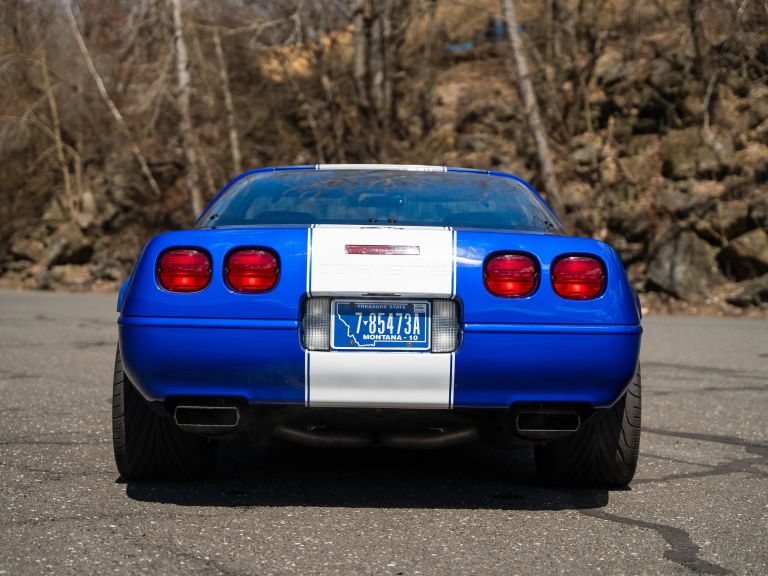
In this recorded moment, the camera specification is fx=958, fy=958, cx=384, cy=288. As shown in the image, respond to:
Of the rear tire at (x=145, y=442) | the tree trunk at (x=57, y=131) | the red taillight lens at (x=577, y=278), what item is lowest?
the tree trunk at (x=57, y=131)

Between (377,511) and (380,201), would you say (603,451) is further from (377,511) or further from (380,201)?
(380,201)

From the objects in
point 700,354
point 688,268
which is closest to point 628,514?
point 700,354

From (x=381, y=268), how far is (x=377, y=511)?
900 mm

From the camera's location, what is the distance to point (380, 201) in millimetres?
3980

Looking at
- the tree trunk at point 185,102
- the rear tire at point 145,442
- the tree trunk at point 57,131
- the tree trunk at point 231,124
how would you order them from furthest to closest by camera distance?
the tree trunk at point 57,131, the tree trunk at point 231,124, the tree trunk at point 185,102, the rear tire at point 145,442

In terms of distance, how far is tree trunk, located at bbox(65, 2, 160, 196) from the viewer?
2656cm

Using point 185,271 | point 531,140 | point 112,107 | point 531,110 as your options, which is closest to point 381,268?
point 185,271

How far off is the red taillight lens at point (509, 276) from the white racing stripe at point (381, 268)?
0.14m

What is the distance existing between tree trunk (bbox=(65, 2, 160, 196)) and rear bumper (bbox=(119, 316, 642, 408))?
24.0 metres

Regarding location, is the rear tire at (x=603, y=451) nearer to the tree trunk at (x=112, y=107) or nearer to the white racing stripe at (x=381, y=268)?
the white racing stripe at (x=381, y=268)

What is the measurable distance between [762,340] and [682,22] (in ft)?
42.1

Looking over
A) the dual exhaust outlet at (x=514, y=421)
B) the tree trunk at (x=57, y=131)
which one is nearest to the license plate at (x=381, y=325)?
the dual exhaust outlet at (x=514, y=421)

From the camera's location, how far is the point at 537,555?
2.94 m

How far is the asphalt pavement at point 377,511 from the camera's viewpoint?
285cm
